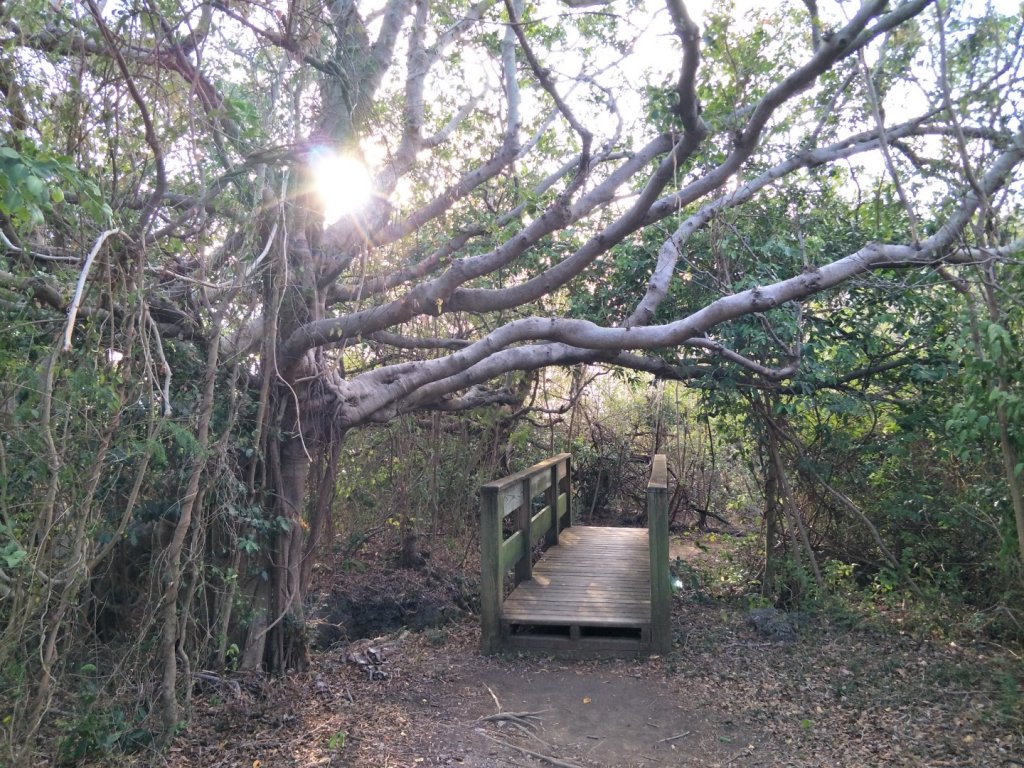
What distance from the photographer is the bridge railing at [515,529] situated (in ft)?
21.3

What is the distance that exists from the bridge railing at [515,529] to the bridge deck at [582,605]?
16 centimetres

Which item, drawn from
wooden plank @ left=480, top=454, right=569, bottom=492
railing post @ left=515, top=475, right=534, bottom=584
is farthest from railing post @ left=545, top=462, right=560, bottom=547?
railing post @ left=515, top=475, right=534, bottom=584

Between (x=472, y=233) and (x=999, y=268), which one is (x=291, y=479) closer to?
(x=472, y=233)

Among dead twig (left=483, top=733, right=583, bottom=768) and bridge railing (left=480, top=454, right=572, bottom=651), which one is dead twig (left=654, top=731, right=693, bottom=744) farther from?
bridge railing (left=480, top=454, right=572, bottom=651)

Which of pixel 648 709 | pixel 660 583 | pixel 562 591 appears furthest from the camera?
pixel 562 591

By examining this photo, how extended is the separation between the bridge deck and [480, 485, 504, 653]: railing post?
117 millimetres

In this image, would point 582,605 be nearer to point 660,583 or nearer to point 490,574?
point 660,583

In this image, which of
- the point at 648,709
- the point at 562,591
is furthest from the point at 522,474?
the point at 648,709

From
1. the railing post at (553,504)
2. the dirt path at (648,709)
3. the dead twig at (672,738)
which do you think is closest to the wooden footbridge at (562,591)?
the dirt path at (648,709)

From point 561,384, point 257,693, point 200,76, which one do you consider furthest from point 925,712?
point 561,384

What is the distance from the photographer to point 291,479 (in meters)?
6.20

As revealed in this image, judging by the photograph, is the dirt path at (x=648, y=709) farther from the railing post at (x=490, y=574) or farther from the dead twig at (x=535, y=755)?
the railing post at (x=490, y=574)

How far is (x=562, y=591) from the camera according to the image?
7328 millimetres

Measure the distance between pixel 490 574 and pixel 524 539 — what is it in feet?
3.77
